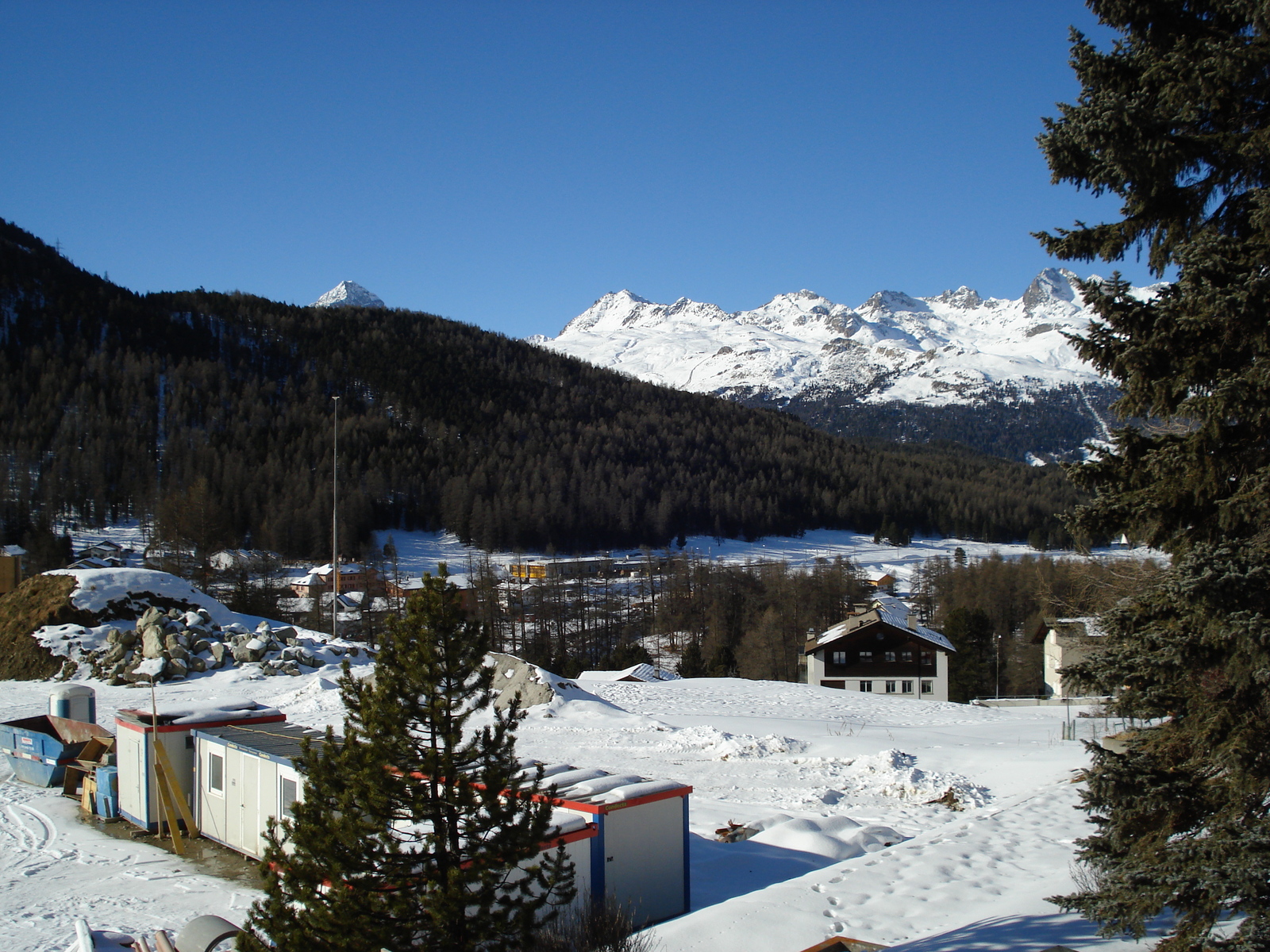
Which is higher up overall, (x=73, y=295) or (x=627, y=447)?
(x=73, y=295)

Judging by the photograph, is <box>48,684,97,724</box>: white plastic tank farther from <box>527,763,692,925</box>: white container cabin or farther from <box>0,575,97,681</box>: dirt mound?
<box>527,763,692,925</box>: white container cabin

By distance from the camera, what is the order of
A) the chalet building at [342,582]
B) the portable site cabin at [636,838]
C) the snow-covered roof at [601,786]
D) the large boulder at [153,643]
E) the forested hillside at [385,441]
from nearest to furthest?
the portable site cabin at [636,838] < the snow-covered roof at [601,786] < the large boulder at [153,643] < the chalet building at [342,582] < the forested hillside at [385,441]

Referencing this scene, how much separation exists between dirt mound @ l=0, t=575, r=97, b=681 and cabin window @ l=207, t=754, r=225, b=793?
18159 mm

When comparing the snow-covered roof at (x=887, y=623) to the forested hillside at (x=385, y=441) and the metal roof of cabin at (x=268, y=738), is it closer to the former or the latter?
the metal roof of cabin at (x=268, y=738)

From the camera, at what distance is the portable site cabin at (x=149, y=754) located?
13672 millimetres

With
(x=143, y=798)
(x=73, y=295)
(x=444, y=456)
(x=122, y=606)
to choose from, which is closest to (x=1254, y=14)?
(x=143, y=798)

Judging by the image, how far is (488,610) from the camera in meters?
63.8

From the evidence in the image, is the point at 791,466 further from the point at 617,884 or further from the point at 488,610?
the point at 617,884

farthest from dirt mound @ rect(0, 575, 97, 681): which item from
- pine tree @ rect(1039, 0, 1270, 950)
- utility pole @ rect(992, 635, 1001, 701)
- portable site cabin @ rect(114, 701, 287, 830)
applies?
→ utility pole @ rect(992, 635, 1001, 701)

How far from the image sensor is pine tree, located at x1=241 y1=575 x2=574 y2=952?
590 centimetres

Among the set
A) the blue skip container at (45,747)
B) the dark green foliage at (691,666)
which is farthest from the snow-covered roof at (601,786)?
the dark green foliage at (691,666)

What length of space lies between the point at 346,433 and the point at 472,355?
1410 inches

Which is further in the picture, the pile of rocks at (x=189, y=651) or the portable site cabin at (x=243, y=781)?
the pile of rocks at (x=189, y=651)

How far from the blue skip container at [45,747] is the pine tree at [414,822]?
510 inches
